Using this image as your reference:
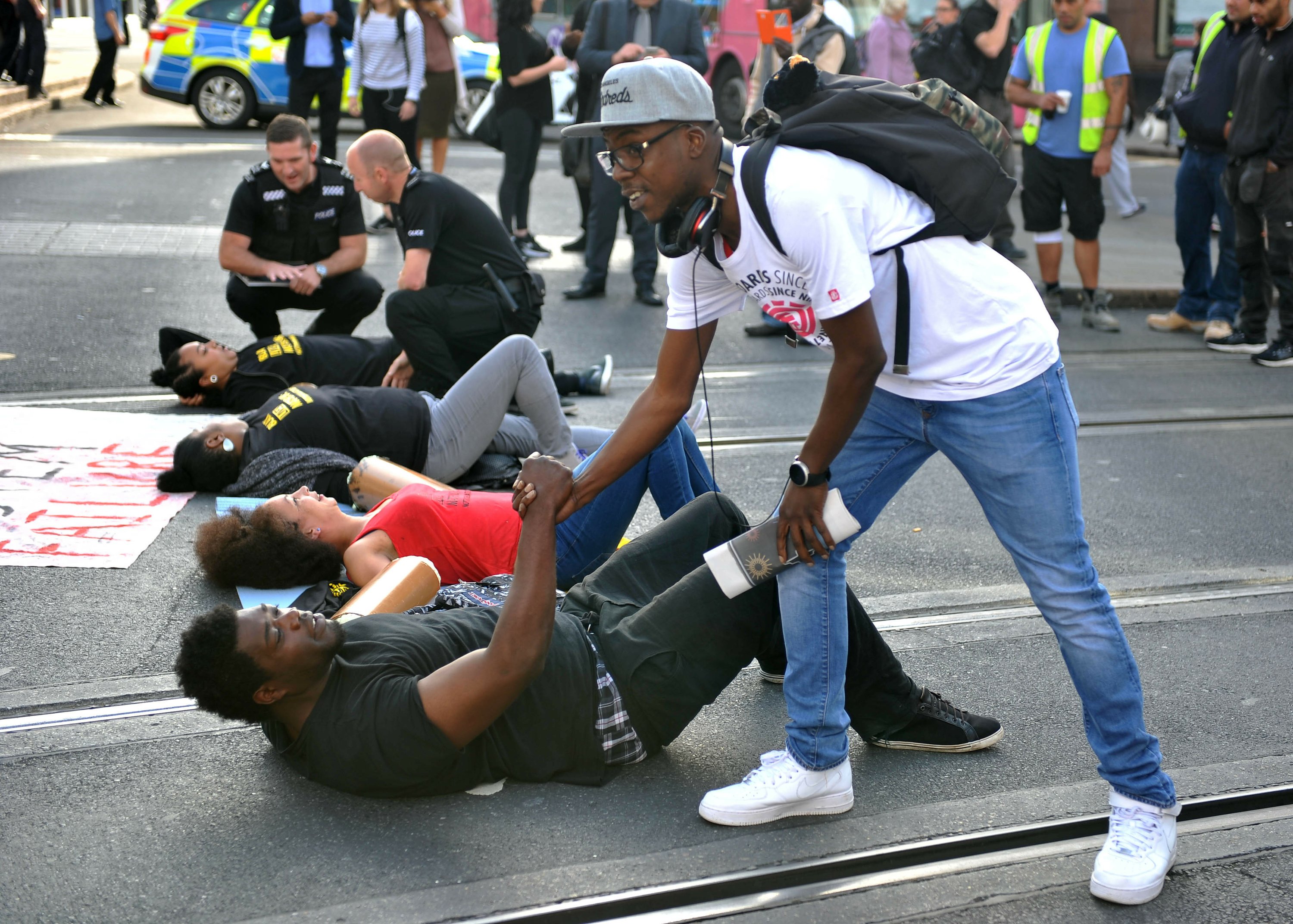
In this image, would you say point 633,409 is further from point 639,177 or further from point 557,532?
point 557,532

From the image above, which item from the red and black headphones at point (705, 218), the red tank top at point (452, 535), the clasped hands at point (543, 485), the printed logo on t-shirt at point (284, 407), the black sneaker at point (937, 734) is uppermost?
the red and black headphones at point (705, 218)

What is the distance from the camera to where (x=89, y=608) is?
432 cm

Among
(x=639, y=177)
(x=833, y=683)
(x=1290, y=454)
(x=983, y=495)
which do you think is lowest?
(x=1290, y=454)

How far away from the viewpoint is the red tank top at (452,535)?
434 cm

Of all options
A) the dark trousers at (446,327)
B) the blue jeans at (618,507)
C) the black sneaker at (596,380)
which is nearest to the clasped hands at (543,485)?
the blue jeans at (618,507)

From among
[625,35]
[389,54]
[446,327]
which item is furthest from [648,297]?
[389,54]

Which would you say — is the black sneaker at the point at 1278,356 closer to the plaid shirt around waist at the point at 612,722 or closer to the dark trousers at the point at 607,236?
the dark trousers at the point at 607,236

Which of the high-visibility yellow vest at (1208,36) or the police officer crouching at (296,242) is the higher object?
the high-visibility yellow vest at (1208,36)

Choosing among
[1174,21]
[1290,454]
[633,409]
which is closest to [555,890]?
[633,409]

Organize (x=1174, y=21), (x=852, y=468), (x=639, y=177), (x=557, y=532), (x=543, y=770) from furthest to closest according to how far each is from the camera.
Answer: (x=1174, y=21)
(x=557, y=532)
(x=543, y=770)
(x=852, y=468)
(x=639, y=177)

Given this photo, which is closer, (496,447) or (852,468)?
(852,468)

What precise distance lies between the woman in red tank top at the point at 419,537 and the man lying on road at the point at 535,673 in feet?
1.90

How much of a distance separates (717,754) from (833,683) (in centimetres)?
57

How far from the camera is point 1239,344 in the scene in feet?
28.1
